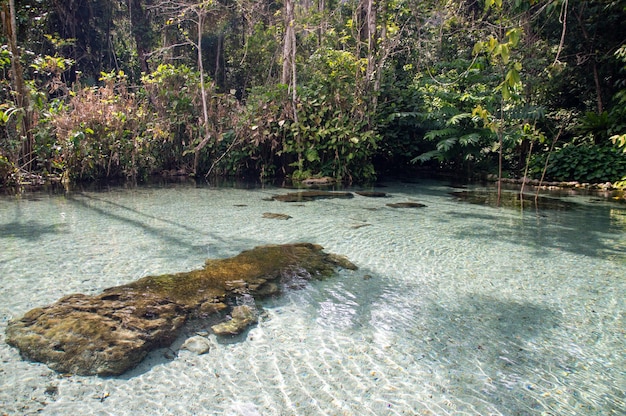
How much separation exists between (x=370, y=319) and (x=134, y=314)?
161cm

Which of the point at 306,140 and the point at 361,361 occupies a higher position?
the point at 306,140

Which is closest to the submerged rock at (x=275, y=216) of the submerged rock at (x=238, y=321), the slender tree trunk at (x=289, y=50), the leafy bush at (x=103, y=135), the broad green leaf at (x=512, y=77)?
the submerged rock at (x=238, y=321)

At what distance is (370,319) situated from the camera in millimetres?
2967

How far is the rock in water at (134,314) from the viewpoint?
232cm

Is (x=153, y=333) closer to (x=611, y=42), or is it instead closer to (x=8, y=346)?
(x=8, y=346)

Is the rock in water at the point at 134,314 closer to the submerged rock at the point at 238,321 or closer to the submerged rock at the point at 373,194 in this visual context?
the submerged rock at the point at 238,321

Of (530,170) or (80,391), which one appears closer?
(80,391)

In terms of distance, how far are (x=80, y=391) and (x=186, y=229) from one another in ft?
11.6

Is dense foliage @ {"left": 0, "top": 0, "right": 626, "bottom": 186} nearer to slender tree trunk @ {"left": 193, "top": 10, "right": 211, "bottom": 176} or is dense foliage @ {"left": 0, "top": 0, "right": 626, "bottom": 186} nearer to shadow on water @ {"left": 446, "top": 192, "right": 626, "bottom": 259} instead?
slender tree trunk @ {"left": 193, "top": 10, "right": 211, "bottom": 176}

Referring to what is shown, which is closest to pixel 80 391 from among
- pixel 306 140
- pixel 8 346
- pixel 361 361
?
pixel 8 346

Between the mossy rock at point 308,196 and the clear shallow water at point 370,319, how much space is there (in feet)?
6.75

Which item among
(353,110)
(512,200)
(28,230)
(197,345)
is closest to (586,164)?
(512,200)

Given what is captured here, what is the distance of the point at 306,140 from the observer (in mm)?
11570

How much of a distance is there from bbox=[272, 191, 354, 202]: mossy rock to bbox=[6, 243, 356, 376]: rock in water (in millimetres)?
4228
